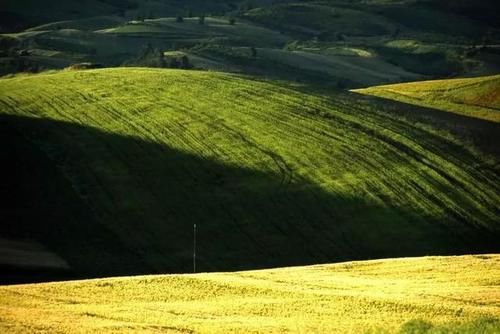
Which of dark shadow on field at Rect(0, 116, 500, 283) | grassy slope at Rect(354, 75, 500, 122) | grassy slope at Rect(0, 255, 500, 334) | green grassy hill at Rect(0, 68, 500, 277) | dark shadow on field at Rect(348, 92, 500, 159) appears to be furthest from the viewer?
grassy slope at Rect(354, 75, 500, 122)

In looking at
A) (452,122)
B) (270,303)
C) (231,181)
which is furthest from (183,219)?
(452,122)

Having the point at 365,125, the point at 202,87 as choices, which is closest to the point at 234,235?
the point at 365,125

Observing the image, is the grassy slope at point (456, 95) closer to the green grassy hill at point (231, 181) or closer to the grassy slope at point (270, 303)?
the green grassy hill at point (231, 181)

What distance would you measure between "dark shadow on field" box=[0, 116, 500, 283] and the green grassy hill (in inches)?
5.9

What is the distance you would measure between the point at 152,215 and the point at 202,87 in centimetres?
3532

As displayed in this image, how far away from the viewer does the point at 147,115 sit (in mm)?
93250

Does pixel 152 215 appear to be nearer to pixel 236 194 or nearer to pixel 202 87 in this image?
pixel 236 194

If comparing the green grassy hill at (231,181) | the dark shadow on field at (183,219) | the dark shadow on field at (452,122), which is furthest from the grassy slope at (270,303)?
the dark shadow on field at (452,122)

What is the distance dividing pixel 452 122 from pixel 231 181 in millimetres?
30707

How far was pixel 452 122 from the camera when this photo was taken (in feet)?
315

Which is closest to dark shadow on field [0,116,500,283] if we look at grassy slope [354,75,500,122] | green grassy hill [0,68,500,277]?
green grassy hill [0,68,500,277]

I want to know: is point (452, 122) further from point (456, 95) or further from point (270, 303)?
point (270, 303)

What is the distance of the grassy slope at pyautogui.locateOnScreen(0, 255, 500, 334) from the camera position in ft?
119

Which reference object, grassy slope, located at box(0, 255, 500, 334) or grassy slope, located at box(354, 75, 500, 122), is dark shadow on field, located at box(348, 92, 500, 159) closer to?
grassy slope, located at box(354, 75, 500, 122)
